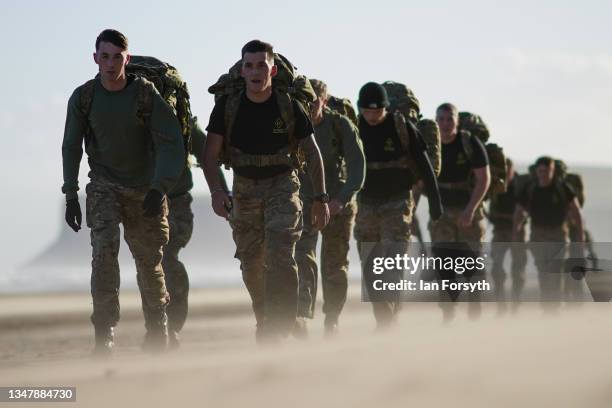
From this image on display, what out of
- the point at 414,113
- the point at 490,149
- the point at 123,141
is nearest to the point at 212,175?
the point at 123,141

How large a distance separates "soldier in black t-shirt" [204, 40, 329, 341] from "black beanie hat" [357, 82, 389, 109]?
264cm

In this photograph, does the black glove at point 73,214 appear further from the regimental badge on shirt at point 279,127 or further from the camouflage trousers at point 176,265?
the camouflage trousers at point 176,265

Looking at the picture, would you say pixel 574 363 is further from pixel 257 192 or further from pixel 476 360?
pixel 257 192

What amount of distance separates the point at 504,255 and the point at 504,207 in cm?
119

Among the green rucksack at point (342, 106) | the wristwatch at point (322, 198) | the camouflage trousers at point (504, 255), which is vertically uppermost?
the green rucksack at point (342, 106)

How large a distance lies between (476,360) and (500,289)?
1118cm

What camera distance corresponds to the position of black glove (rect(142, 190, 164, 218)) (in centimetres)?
1058

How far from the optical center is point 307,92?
11.0 m

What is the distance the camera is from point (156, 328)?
439 inches

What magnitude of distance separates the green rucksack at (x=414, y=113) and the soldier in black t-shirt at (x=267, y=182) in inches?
141

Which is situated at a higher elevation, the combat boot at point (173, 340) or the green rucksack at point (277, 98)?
the green rucksack at point (277, 98)

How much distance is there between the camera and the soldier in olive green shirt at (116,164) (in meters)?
10.6

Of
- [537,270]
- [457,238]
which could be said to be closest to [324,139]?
[457,238]

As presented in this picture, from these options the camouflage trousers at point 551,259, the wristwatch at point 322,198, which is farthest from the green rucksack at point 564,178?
the wristwatch at point 322,198
